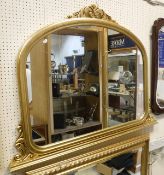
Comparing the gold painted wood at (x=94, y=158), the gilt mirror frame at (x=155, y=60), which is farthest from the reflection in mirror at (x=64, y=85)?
the gilt mirror frame at (x=155, y=60)

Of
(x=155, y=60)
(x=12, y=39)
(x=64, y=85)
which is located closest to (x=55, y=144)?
(x=64, y=85)

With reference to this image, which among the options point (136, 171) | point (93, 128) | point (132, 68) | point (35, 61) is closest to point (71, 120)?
point (93, 128)

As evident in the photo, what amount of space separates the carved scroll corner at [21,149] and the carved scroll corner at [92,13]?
53 centimetres

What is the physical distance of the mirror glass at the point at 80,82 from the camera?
94 centimetres

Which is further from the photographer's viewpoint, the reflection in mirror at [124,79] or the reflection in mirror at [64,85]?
the reflection in mirror at [124,79]

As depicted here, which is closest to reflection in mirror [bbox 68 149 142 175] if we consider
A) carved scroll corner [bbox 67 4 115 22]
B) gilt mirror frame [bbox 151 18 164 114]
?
gilt mirror frame [bbox 151 18 164 114]

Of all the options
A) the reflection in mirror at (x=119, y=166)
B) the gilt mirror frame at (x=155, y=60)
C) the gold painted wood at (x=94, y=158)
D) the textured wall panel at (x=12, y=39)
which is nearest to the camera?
the textured wall panel at (x=12, y=39)

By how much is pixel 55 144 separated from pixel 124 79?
1.82 ft

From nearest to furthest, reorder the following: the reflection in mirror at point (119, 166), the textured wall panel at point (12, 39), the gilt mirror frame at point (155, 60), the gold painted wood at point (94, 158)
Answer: the textured wall panel at point (12, 39), the gold painted wood at point (94, 158), the reflection in mirror at point (119, 166), the gilt mirror frame at point (155, 60)

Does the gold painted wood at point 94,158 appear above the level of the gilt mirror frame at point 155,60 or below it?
below

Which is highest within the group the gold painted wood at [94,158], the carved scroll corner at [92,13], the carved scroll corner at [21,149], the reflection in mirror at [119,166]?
the carved scroll corner at [92,13]

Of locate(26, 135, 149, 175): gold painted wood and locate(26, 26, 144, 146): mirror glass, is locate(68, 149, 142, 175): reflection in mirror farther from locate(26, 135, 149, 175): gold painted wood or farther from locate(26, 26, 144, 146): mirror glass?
locate(26, 26, 144, 146): mirror glass

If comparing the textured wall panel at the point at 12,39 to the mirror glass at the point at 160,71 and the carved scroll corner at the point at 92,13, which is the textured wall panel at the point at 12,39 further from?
the mirror glass at the point at 160,71

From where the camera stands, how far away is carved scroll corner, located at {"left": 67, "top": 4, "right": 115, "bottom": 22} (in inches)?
40.0
